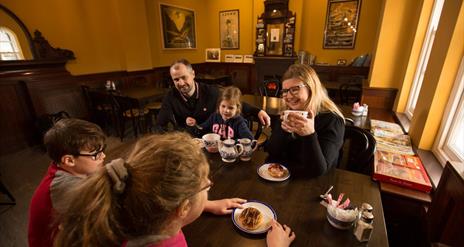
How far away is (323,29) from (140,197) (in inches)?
232

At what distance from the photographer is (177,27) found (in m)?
5.81

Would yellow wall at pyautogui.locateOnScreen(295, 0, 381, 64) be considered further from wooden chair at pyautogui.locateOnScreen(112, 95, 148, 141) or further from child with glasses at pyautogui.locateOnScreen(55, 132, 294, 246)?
child with glasses at pyautogui.locateOnScreen(55, 132, 294, 246)

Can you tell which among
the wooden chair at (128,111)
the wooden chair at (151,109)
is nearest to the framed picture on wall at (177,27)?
the wooden chair at (151,109)

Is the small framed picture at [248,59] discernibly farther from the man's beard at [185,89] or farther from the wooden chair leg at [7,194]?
the wooden chair leg at [7,194]

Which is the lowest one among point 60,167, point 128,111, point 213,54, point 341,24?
point 128,111

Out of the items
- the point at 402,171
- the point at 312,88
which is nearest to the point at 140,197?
the point at 312,88

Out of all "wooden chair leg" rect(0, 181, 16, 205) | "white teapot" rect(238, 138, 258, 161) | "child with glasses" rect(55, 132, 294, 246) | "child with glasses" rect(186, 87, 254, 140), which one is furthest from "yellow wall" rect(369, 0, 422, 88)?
"wooden chair leg" rect(0, 181, 16, 205)

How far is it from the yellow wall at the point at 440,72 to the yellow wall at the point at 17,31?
5.08 metres

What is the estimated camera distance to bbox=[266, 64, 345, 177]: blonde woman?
1.14 meters

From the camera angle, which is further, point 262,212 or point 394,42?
point 394,42

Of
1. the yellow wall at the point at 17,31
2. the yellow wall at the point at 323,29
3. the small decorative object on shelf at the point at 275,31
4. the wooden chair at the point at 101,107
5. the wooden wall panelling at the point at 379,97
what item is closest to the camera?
the wooden wall panelling at the point at 379,97

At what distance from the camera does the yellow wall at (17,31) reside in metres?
3.08

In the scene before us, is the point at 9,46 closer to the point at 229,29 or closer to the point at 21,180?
the point at 21,180

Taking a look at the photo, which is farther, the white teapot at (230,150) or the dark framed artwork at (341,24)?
the dark framed artwork at (341,24)
